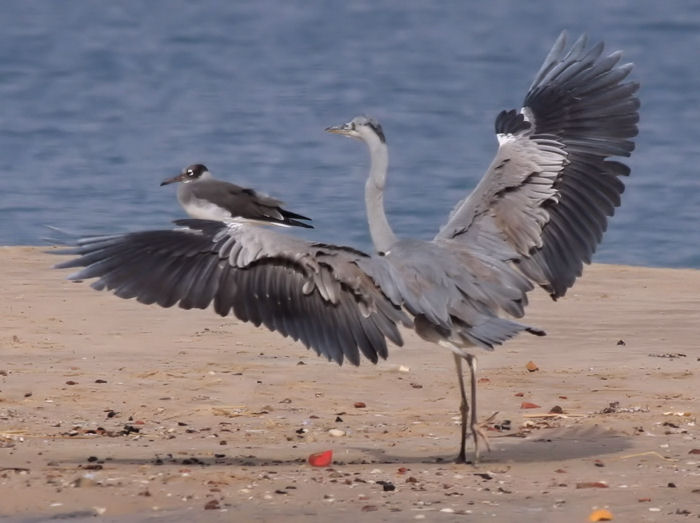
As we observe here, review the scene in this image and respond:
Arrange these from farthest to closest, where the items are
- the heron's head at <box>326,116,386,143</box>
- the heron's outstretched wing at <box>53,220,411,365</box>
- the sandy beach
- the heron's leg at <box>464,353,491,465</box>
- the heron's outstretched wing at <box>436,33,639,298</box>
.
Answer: the heron's head at <box>326,116,386,143</box>
the heron's outstretched wing at <box>436,33,639,298</box>
the heron's leg at <box>464,353,491,465</box>
the heron's outstretched wing at <box>53,220,411,365</box>
the sandy beach

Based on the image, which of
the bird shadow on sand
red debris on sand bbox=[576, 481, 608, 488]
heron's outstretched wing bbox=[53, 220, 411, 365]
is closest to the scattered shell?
red debris on sand bbox=[576, 481, 608, 488]

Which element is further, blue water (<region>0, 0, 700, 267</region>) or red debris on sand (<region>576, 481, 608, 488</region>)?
blue water (<region>0, 0, 700, 267</region>)

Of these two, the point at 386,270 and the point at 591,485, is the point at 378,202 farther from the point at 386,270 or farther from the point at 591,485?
the point at 591,485

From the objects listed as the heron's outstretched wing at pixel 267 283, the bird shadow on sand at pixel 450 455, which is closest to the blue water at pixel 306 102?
the bird shadow on sand at pixel 450 455

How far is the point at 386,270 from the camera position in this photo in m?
7.25

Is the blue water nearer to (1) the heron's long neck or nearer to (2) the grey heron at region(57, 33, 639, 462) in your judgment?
(1) the heron's long neck

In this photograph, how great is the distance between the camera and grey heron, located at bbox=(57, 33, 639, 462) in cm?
718

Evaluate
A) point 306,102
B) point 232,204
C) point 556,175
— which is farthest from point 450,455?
point 306,102

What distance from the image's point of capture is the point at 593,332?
10461 millimetres

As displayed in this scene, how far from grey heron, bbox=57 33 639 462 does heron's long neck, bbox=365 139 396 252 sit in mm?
11

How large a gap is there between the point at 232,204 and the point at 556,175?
138 inches

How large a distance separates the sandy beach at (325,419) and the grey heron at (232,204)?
75cm

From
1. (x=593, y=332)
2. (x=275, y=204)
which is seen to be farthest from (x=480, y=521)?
(x=275, y=204)

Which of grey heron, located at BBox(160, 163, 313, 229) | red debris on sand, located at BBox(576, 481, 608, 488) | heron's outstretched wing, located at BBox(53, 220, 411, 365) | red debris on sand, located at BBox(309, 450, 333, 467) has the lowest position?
red debris on sand, located at BBox(576, 481, 608, 488)
